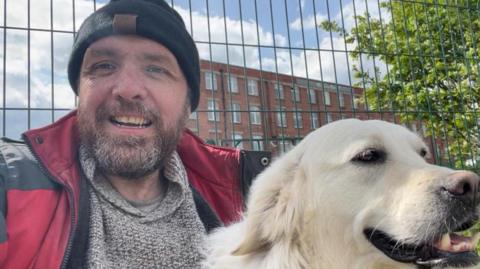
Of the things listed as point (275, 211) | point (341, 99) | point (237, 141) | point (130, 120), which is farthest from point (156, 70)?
point (341, 99)

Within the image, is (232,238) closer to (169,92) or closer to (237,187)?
(237,187)

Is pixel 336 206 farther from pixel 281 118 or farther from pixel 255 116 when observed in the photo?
pixel 281 118

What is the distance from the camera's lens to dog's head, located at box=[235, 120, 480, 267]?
1791 mm

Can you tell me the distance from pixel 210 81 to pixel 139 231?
2749 mm

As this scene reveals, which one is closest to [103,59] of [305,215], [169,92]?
[169,92]

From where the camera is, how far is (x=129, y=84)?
7.73 ft

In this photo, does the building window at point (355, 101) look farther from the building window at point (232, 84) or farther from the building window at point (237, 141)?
the building window at point (237, 141)

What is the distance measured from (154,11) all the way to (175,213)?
1054mm

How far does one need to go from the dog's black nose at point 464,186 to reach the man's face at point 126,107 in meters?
1.37

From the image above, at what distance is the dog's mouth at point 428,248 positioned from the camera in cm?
181

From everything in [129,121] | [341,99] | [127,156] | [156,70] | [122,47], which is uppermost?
[341,99]

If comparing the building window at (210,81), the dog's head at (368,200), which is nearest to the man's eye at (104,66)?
the dog's head at (368,200)

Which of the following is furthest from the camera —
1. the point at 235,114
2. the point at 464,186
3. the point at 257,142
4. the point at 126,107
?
the point at 235,114

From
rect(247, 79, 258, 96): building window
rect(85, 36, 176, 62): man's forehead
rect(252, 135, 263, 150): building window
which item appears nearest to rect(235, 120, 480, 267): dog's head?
rect(85, 36, 176, 62): man's forehead
